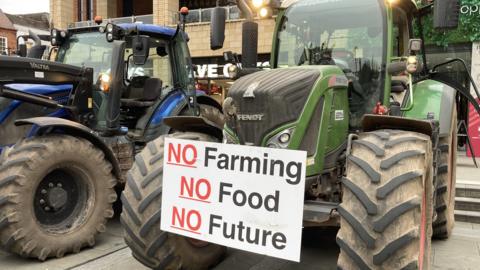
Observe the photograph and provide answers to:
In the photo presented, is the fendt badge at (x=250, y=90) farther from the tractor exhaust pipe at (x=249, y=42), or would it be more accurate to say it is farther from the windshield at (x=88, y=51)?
the windshield at (x=88, y=51)

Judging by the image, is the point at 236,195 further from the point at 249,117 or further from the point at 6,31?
the point at 6,31

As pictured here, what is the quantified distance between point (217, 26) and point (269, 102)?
1523 millimetres

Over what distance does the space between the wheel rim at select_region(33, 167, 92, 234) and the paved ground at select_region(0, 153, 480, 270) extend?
359mm

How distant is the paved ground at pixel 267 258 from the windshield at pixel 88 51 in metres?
2.15

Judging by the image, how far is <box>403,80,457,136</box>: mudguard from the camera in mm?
4586

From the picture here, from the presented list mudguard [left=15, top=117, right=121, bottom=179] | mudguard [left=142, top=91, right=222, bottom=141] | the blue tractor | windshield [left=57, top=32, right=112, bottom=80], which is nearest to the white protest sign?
the blue tractor

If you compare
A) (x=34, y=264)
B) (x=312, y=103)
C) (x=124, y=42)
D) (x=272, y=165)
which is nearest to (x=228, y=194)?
(x=272, y=165)

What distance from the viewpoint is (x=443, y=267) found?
4.34 metres

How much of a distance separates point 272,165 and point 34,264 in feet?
9.35

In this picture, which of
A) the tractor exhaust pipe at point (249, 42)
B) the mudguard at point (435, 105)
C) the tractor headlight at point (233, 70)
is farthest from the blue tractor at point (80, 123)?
the mudguard at point (435, 105)

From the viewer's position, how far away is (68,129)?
498 cm

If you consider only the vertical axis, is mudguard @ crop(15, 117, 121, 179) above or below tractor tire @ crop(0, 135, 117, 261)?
above

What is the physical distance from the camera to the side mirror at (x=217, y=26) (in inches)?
171

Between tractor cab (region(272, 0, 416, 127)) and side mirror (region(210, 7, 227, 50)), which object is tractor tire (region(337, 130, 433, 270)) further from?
side mirror (region(210, 7, 227, 50))
